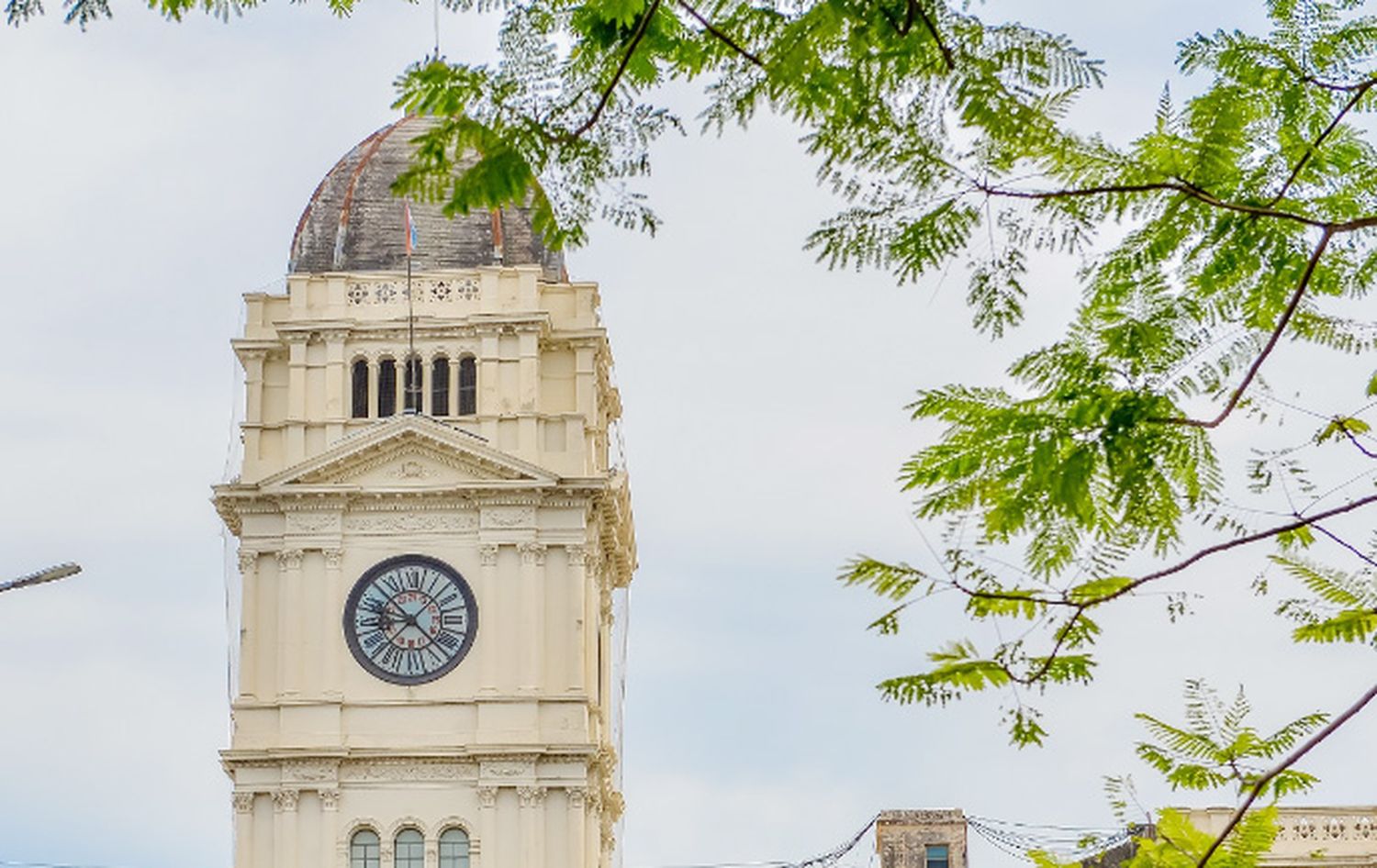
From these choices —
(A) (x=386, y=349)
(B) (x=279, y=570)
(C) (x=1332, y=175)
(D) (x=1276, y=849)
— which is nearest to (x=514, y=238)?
(A) (x=386, y=349)

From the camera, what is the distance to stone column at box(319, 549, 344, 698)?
191ft

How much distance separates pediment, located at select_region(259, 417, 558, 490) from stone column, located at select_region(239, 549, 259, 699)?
1658mm

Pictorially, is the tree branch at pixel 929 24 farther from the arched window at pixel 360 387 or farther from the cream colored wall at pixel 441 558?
the arched window at pixel 360 387

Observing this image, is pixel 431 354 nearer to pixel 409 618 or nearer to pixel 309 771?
pixel 409 618

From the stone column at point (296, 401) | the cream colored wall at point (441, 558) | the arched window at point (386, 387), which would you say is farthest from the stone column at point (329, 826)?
the arched window at point (386, 387)

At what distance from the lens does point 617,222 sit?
10008 millimetres

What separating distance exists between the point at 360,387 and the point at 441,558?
442 centimetres

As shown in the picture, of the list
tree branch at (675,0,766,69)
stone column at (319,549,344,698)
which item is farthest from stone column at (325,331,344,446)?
tree branch at (675,0,766,69)

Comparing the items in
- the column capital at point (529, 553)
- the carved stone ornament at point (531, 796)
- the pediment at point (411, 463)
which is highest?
the pediment at point (411, 463)

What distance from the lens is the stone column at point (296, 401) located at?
2361 inches

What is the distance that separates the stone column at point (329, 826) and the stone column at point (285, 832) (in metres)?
0.56

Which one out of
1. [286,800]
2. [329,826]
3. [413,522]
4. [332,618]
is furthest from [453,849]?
[413,522]

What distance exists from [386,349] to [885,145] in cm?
5115

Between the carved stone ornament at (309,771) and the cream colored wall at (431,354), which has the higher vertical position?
the cream colored wall at (431,354)
